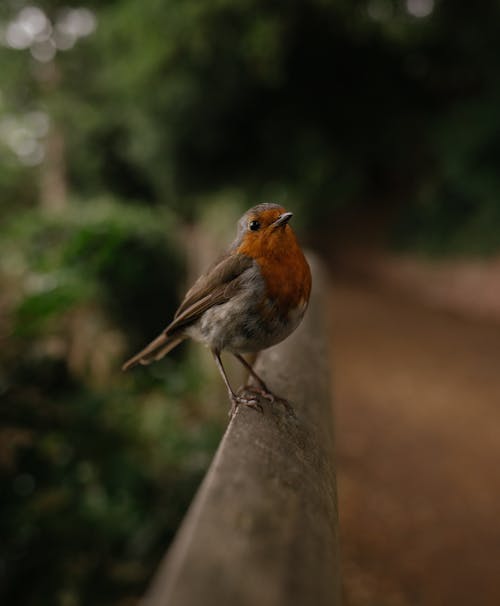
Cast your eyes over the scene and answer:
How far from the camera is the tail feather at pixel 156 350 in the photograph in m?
1.87

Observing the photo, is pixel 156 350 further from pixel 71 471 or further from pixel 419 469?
pixel 419 469

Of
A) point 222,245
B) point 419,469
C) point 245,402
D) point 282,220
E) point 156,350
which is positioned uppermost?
point 222,245

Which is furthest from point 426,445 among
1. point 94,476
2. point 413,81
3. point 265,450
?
point 413,81

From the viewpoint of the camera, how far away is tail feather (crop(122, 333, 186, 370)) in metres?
1.87

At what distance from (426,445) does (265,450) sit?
4.76 m

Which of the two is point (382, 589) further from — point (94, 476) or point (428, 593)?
point (94, 476)

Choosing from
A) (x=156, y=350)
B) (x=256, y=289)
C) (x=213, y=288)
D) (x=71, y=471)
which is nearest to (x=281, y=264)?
(x=256, y=289)

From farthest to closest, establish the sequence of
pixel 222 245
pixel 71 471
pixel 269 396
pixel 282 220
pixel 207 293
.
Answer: pixel 222 245, pixel 71 471, pixel 207 293, pixel 269 396, pixel 282 220

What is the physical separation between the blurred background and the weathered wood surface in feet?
4.92

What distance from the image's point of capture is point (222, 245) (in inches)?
261

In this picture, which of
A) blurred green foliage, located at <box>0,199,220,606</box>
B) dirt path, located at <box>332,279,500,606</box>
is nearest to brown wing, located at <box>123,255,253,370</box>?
blurred green foliage, located at <box>0,199,220,606</box>

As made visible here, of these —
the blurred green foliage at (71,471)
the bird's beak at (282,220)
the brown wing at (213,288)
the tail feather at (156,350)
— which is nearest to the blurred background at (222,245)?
the blurred green foliage at (71,471)

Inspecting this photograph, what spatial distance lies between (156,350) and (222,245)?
475 cm

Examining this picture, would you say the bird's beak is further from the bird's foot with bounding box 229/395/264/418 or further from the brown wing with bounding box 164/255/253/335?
the bird's foot with bounding box 229/395/264/418
